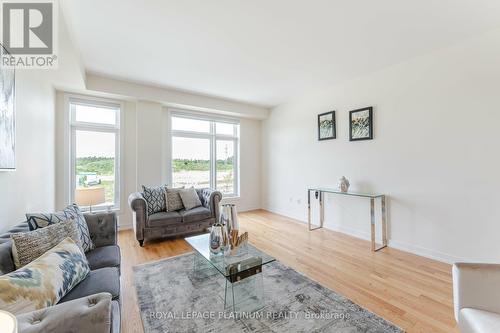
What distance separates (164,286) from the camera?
218 cm

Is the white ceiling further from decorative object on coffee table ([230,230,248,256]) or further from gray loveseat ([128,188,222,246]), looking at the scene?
decorative object on coffee table ([230,230,248,256])

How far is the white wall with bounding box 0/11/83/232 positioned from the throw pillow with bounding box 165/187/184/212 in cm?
158

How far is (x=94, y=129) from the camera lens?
13.1 feet

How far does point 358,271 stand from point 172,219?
2.64 m

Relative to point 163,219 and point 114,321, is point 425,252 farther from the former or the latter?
point 163,219

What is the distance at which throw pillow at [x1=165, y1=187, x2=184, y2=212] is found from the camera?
3.71 meters

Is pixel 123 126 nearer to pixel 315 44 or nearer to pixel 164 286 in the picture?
pixel 164 286

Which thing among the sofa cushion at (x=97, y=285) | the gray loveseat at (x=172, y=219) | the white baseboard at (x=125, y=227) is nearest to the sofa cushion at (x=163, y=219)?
the gray loveseat at (x=172, y=219)

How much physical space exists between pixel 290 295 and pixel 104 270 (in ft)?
5.06

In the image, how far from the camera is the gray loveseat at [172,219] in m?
3.27

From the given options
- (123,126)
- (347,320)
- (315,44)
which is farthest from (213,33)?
(347,320)

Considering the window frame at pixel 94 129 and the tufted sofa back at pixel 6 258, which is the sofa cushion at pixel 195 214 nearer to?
the window frame at pixel 94 129

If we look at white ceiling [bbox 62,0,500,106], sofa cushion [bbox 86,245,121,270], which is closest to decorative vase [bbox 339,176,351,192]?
white ceiling [bbox 62,0,500,106]

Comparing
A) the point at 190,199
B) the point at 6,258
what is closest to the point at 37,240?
the point at 6,258
